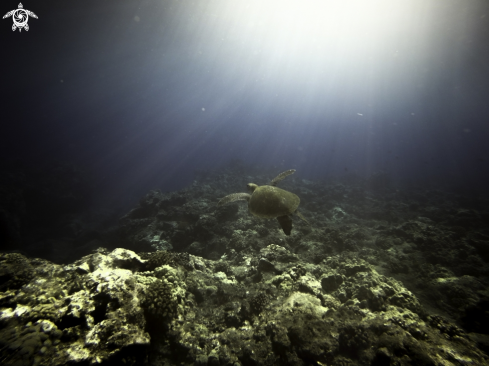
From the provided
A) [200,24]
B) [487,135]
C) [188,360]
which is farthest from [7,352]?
[487,135]

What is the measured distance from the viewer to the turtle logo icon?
14866 mm

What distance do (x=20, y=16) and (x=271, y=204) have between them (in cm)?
2937

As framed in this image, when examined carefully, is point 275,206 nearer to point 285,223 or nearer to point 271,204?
point 271,204

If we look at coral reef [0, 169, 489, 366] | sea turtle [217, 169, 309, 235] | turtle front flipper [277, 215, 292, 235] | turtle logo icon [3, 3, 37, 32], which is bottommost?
coral reef [0, 169, 489, 366]

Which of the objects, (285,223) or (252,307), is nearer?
(252,307)

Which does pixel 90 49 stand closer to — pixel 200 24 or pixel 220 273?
pixel 200 24

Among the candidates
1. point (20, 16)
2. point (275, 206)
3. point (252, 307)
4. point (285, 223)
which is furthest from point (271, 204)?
point (20, 16)

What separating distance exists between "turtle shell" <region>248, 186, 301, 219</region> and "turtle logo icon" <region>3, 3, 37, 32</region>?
25.3 metres

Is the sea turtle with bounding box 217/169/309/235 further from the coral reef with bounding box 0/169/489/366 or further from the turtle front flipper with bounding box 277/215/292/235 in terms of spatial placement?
the coral reef with bounding box 0/169/489/366

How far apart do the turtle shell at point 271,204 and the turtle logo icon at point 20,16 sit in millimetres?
25304

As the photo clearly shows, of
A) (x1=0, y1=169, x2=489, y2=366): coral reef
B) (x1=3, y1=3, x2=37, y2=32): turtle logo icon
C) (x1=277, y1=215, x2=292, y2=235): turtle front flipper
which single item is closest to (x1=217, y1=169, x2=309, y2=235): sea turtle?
(x1=277, y1=215, x2=292, y2=235): turtle front flipper

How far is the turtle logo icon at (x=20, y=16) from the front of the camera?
14866 mm

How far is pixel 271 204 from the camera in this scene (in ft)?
15.7

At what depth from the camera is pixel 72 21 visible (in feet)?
55.2
